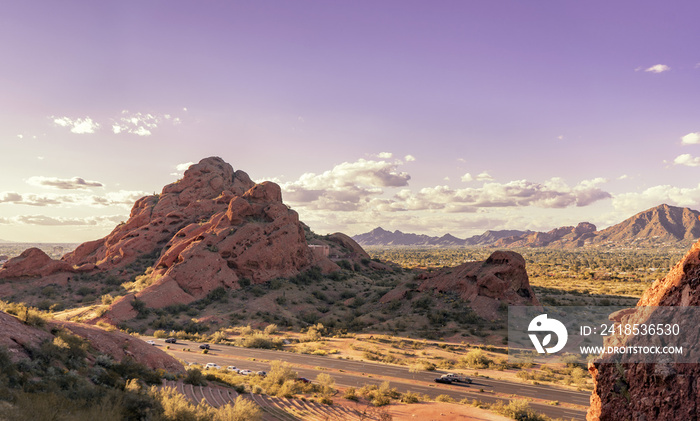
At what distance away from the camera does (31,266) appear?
60.3 meters

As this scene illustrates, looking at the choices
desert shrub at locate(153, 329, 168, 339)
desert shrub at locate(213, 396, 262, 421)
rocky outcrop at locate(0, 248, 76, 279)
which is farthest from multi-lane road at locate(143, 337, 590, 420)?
rocky outcrop at locate(0, 248, 76, 279)

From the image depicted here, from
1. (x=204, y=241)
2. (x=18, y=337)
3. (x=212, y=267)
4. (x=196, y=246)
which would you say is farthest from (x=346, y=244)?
(x=18, y=337)

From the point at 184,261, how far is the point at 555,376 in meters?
51.1

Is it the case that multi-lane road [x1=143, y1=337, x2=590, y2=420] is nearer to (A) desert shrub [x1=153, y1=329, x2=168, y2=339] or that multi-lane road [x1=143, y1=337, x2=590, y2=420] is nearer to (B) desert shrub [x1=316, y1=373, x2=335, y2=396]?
(B) desert shrub [x1=316, y1=373, x2=335, y2=396]

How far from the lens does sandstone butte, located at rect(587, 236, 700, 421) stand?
673 centimetres

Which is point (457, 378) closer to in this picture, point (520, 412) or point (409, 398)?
point (409, 398)

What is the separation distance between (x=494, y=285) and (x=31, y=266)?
239 ft

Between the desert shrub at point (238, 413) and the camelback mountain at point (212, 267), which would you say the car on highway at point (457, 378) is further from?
the camelback mountain at point (212, 267)

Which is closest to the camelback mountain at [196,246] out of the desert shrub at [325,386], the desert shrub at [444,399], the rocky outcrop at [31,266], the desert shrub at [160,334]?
the rocky outcrop at [31,266]

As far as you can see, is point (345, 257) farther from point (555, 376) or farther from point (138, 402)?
point (138, 402)

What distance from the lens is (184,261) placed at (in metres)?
57.1

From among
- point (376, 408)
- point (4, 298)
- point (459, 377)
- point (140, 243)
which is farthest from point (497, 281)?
point (4, 298)

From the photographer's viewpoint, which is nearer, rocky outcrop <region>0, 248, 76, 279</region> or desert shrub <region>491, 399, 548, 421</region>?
desert shrub <region>491, 399, 548, 421</region>

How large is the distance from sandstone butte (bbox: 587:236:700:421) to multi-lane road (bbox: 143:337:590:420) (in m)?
15.8
